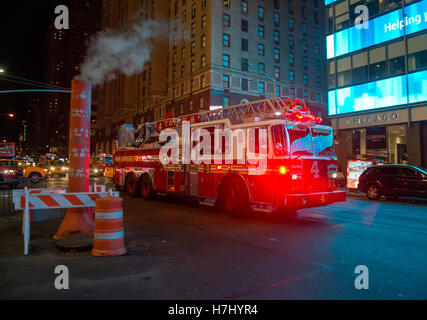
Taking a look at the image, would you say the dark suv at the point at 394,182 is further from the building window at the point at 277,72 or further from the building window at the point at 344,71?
the building window at the point at 277,72

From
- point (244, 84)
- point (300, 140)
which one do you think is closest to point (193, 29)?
point (244, 84)

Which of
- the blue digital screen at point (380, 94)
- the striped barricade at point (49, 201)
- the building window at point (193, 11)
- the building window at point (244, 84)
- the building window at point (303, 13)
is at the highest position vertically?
the building window at point (303, 13)

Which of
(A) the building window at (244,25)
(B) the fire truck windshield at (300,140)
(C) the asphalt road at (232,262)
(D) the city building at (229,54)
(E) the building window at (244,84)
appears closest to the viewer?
(C) the asphalt road at (232,262)

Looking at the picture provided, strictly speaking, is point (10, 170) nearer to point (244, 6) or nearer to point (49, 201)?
point (49, 201)

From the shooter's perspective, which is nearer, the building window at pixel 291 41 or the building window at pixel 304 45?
the building window at pixel 291 41

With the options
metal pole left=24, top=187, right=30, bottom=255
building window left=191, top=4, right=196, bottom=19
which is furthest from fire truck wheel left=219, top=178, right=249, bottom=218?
building window left=191, top=4, right=196, bottom=19

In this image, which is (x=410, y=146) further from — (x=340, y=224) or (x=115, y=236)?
(x=115, y=236)

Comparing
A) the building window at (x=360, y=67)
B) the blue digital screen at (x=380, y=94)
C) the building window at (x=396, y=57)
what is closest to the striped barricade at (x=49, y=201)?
the blue digital screen at (x=380, y=94)

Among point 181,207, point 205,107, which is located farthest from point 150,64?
point 181,207

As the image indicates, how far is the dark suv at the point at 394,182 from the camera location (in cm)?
1504

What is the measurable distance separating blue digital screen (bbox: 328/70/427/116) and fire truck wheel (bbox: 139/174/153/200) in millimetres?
20751

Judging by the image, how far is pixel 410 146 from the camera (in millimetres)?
24688

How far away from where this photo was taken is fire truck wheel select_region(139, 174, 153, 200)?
14.2 m

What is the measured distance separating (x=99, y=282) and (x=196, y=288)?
4.55ft
